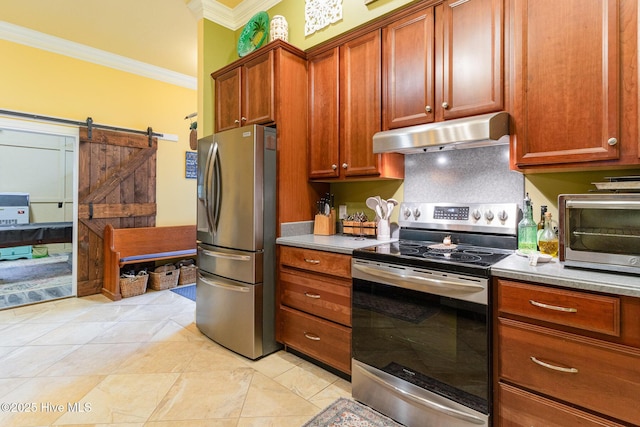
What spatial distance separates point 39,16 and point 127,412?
3.85 m

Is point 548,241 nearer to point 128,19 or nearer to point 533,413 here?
point 533,413

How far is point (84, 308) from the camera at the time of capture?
355 centimetres

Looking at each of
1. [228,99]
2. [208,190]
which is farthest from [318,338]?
[228,99]

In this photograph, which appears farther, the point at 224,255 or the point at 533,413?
the point at 224,255

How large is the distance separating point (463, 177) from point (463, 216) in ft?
0.87

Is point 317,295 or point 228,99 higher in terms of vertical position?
point 228,99

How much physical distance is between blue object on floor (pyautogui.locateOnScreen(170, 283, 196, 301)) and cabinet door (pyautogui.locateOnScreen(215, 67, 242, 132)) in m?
2.12

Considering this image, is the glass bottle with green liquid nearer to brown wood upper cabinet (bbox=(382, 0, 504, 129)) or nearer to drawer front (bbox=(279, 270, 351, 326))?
brown wood upper cabinet (bbox=(382, 0, 504, 129))

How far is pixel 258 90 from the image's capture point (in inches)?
105

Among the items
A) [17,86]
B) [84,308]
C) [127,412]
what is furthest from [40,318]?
[17,86]

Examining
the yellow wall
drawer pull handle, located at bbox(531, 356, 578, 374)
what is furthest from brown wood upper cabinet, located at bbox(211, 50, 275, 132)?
drawer pull handle, located at bbox(531, 356, 578, 374)

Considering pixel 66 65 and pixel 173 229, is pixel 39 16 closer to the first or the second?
pixel 66 65

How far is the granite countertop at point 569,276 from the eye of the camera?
1.18 meters

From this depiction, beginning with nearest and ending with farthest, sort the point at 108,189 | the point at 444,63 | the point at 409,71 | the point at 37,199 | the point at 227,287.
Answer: the point at 444,63 < the point at 409,71 < the point at 227,287 < the point at 108,189 < the point at 37,199
